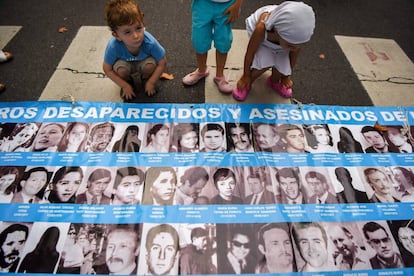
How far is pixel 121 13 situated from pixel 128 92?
315 millimetres

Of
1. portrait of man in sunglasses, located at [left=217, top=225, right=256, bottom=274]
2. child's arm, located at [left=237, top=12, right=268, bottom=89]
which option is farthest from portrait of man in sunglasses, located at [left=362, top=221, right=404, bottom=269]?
child's arm, located at [left=237, top=12, right=268, bottom=89]

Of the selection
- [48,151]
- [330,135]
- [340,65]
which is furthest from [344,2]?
[48,151]

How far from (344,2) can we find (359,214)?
1.40 m

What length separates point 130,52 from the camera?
38.7 inches

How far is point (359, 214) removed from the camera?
83 cm

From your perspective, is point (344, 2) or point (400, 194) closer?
point (400, 194)

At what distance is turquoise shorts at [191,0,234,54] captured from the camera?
893 millimetres

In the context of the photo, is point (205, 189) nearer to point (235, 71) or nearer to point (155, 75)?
point (155, 75)

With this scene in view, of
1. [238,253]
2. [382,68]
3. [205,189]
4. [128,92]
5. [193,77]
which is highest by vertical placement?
[382,68]

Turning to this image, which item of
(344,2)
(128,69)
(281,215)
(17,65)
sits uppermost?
(344,2)

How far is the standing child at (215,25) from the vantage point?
2.92 feet

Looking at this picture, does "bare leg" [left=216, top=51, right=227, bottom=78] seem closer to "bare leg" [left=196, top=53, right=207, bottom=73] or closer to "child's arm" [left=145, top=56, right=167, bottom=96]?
"bare leg" [left=196, top=53, right=207, bottom=73]

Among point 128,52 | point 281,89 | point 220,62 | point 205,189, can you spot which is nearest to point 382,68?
point 281,89

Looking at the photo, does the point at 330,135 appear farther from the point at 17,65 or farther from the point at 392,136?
the point at 17,65
